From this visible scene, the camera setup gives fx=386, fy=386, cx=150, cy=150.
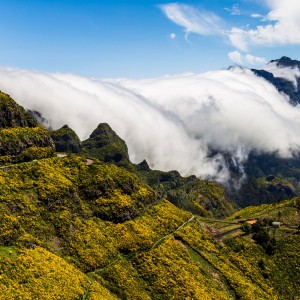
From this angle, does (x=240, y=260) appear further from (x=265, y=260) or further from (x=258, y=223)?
(x=258, y=223)

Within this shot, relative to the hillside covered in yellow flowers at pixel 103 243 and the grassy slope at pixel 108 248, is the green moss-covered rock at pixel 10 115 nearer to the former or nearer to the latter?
the hillside covered in yellow flowers at pixel 103 243

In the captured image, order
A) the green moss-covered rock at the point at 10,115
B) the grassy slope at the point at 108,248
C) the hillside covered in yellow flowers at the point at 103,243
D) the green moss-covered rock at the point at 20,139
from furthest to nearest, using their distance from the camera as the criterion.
→ the green moss-covered rock at the point at 10,115 → the green moss-covered rock at the point at 20,139 → the grassy slope at the point at 108,248 → the hillside covered in yellow flowers at the point at 103,243

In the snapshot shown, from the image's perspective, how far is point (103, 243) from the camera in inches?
5197

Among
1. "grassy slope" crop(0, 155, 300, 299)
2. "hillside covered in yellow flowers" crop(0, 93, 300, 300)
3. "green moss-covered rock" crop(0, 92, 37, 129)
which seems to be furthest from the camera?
"green moss-covered rock" crop(0, 92, 37, 129)

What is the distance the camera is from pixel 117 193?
155 metres

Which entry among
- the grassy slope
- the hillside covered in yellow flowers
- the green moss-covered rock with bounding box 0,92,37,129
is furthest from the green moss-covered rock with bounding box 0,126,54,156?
the grassy slope

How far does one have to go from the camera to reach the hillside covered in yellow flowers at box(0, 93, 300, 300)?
353 feet

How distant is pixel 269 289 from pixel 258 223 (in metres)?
46.3

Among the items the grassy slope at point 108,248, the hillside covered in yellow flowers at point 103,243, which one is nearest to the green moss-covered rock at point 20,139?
the hillside covered in yellow flowers at point 103,243

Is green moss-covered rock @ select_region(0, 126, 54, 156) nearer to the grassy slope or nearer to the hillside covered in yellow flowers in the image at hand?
the hillside covered in yellow flowers

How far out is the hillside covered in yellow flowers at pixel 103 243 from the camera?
353 ft

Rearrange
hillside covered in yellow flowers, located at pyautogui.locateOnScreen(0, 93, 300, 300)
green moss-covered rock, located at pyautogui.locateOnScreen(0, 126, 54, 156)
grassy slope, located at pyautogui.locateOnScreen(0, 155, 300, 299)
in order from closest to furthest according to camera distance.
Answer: hillside covered in yellow flowers, located at pyautogui.locateOnScreen(0, 93, 300, 300), grassy slope, located at pyautogui.locateOnScreen(0, 155, 300, 299), green moss-covered rock, located at pyautogui.locateOnScreen(0, 126, 54, 156)

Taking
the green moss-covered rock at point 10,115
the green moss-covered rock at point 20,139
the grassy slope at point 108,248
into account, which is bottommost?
the grassy slope at point 108,248

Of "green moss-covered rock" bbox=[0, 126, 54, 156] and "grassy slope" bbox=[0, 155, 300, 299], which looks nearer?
"grassy slope" bbox=[0, 155, 300, 299]
